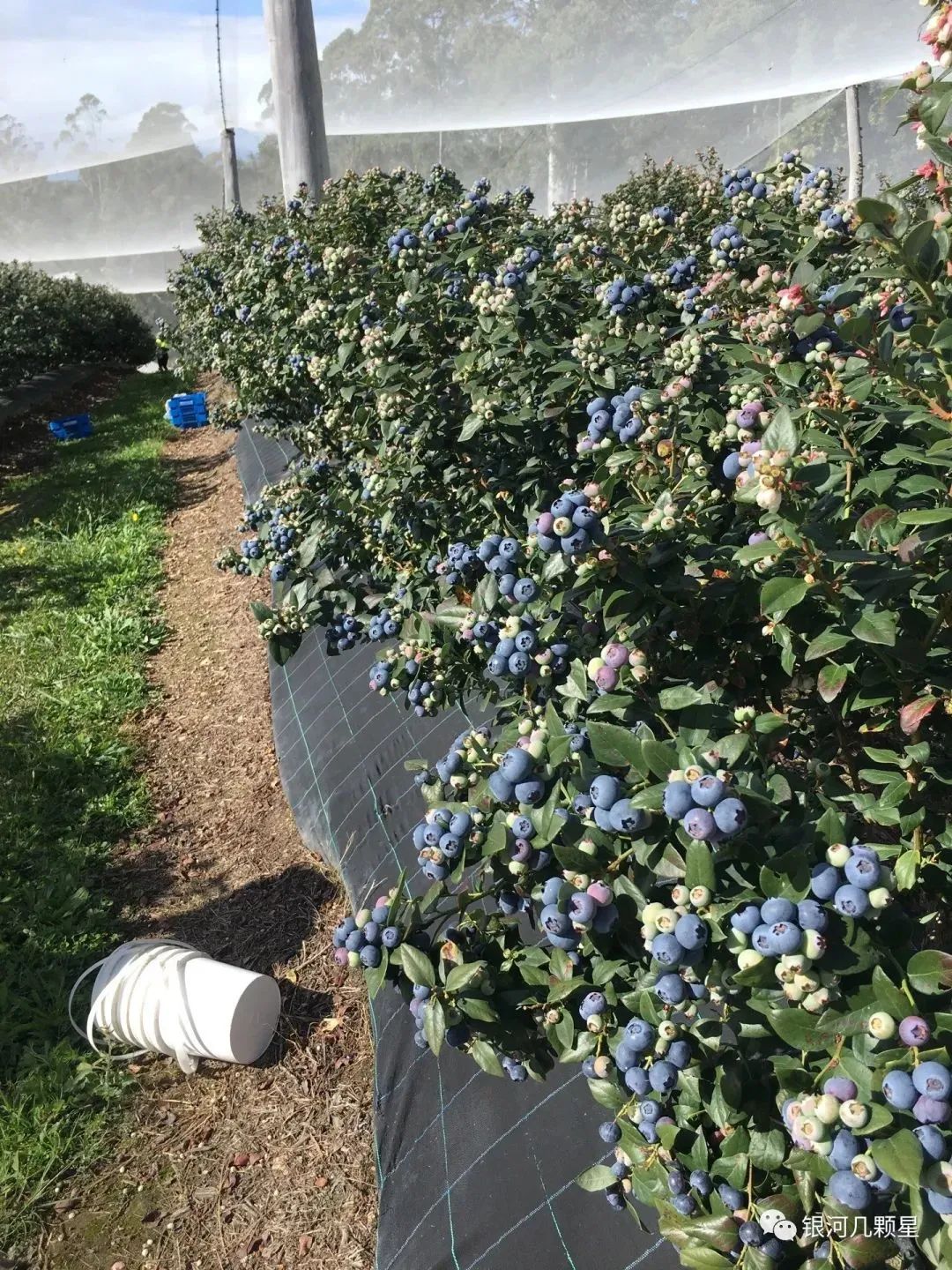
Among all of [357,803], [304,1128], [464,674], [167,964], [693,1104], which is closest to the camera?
[693,1104]

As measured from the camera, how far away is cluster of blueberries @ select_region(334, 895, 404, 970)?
1.17 m

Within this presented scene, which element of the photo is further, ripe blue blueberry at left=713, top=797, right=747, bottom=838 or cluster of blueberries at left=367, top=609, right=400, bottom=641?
cluster of blueberries at left=367, top=609, right=400, bottom=641

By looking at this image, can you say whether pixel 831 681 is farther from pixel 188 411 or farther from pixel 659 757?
pixel 188 411

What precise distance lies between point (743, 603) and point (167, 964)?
82.4 inches

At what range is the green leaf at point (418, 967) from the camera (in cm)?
110

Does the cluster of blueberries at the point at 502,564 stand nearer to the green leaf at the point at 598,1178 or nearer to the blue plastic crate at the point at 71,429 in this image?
the green leaf at the point at 598,1178

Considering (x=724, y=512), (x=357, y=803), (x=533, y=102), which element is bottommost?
(x=357, y=803)

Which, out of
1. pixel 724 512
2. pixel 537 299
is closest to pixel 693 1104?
pixel 724 512

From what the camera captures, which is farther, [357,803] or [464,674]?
[357,803]

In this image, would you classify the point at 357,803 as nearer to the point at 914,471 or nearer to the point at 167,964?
the point at 167,964

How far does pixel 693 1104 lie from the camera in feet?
3.51

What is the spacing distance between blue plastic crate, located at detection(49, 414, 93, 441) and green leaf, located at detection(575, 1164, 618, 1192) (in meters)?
10.0

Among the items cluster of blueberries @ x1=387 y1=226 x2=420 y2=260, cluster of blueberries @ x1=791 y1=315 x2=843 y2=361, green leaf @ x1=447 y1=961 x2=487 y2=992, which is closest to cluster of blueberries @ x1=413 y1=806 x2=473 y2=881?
green leaf @ x1=447 y1=961 x2=487 y2=992

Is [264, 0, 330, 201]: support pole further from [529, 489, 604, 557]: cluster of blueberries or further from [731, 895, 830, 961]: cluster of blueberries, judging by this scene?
[731, 895, 830, 961]: cluster of blueberries
